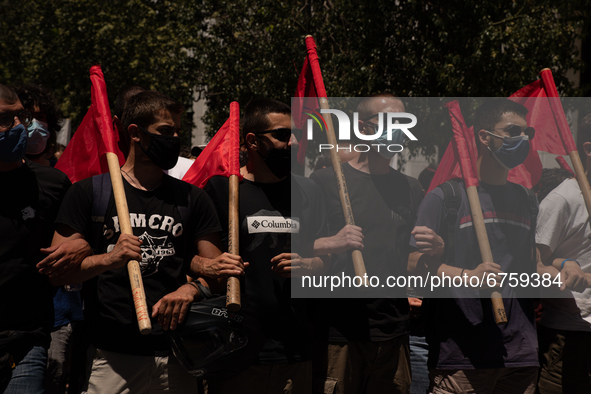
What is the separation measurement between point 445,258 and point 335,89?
704 centimetres

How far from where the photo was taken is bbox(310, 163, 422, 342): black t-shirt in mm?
4395

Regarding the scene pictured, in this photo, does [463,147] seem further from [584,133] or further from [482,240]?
[584,133]

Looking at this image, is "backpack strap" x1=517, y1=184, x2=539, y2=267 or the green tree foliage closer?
"backpack strap" x1=517, y1=184, x2=539, y2=267

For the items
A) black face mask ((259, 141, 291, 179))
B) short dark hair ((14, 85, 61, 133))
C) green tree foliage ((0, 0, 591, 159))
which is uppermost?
green tree foliage ((0, 0, 591, 159))

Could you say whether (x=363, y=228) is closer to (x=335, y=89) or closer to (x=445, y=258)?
(x=445, y=258)

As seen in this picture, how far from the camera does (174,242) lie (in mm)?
3816

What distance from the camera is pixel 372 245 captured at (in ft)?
14.6

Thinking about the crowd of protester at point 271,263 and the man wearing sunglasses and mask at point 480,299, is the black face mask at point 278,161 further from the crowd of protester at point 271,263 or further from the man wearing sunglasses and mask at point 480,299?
the man wearing sunglasses and mask at point 480,299

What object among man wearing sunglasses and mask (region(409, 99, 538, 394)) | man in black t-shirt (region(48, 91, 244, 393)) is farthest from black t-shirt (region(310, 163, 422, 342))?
man in black t-shirt (region(48, 91, 244, 393))

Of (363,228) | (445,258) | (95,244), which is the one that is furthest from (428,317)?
(95,244)

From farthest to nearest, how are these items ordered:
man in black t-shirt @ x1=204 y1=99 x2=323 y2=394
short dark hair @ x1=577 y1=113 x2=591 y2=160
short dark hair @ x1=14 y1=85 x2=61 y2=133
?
short dark hair @ x1=577 y1=113 x2=591 y2=160
short dark hair @ x1=14 y1=85 x2=61 y2=133
man in black t-shirt @ x1=204 y1=99 x2=323 y2=394

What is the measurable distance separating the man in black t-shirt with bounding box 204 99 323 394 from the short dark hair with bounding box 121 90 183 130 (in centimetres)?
57

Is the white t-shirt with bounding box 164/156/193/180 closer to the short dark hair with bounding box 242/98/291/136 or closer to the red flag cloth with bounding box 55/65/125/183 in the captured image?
the red flag cloth with bounding box 55/65/125/183

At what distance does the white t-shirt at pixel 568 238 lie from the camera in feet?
15.9
